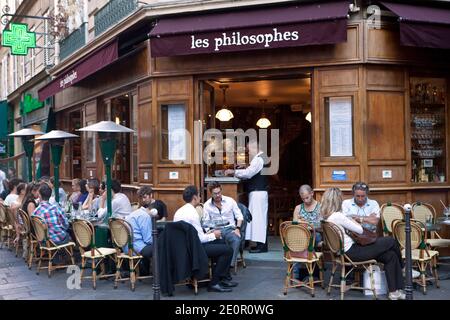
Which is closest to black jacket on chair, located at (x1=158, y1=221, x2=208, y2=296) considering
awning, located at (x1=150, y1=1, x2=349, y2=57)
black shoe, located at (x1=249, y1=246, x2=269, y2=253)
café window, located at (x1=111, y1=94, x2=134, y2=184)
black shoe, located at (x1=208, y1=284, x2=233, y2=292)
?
black shoe, located at (x1=208, y1=284, x2=233, y2=292)

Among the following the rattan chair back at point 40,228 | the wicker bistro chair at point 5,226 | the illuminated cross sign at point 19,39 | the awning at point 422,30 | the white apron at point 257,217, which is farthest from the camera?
the illuminated cross sign at point 19,39

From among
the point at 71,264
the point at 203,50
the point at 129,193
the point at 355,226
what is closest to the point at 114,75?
the point at 129,193

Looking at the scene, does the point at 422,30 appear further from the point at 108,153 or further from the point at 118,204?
the point at 118,204

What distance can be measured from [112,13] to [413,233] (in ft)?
28.1

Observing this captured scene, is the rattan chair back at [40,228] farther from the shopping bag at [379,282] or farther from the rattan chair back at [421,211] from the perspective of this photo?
the rattan chair back at [421,211]

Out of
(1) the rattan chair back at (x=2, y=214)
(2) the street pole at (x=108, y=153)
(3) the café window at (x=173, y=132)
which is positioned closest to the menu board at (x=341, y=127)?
(3) the café window at (x=173, y=132)

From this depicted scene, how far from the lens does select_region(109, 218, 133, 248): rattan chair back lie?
7.54 m

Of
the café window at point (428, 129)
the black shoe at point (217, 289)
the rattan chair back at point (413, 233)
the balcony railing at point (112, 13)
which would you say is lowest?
the black shoe at point (217, 289)

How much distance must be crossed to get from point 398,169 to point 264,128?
7454mm

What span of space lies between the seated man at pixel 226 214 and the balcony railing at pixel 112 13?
192 inches

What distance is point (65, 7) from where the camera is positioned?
1688 cm

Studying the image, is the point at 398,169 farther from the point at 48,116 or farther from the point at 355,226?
the point at 48,116

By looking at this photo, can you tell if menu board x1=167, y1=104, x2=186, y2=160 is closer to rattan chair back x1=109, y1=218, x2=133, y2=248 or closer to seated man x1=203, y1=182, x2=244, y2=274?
seated man x1=203, y1=182, x2=244, y2=274

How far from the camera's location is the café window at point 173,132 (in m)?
10.3
